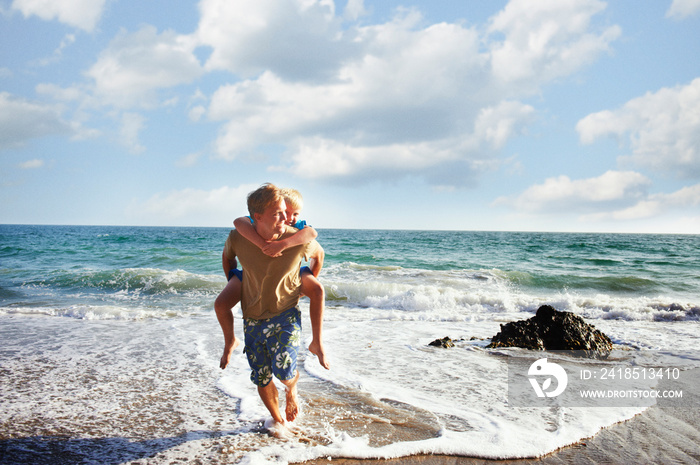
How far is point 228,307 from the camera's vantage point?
291cm

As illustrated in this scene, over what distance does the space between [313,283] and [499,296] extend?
9.27 metres

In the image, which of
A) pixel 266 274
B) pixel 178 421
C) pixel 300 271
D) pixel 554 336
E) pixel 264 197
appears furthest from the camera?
pixel 554 336

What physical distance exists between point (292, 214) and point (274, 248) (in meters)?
0.30

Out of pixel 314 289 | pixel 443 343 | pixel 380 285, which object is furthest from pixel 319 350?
pixel 380 285

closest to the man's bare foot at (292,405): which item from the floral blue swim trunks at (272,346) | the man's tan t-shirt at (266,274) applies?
the floral blue swim trunks at (272,346)

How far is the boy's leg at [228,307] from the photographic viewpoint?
290cm

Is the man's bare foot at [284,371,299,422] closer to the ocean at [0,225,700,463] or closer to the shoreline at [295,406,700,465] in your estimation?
the ocean at [0,225,700,463]

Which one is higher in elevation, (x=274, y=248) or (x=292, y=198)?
(x=292, y=198)

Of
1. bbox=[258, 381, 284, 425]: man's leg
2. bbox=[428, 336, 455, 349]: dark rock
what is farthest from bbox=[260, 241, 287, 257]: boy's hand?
bbox=[428, 336, 455, 349]: dark rock

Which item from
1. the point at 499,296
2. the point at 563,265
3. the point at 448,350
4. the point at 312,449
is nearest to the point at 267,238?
the point at 312,449

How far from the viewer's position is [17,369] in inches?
189

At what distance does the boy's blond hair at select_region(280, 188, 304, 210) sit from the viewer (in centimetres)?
280

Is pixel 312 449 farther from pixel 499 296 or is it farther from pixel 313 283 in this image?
pixel 499 296

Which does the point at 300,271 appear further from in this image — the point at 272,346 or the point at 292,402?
the point at 292,402
